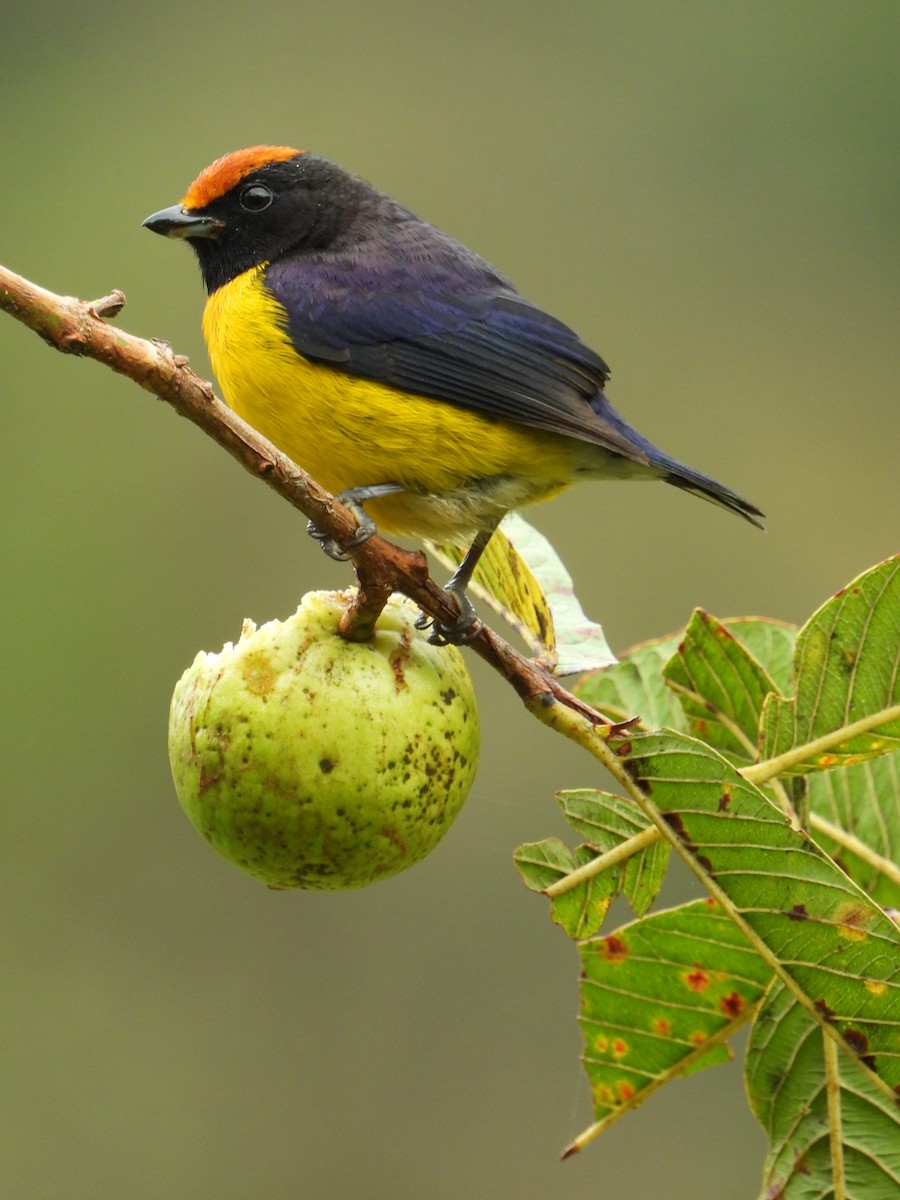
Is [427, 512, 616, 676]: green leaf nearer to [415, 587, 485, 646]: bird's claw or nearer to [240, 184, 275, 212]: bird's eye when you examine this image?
[415, 587, 485, 646]: bird's claw

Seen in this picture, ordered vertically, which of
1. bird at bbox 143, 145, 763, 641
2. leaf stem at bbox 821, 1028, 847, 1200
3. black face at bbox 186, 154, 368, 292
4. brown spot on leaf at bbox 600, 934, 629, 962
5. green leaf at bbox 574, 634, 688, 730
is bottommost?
leaf stem at bbox 821, 1028, 847, 1200

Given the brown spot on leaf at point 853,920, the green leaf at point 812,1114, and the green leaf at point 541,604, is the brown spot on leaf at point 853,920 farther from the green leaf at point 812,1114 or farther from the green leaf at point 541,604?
the green leaf at point 541,604

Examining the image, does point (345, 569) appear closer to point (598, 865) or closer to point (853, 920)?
point (598, 865)

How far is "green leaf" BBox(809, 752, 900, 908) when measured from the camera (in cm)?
219

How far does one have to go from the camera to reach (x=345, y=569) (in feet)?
24.7

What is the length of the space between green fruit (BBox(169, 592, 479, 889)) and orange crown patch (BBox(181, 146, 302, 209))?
53.5 inches

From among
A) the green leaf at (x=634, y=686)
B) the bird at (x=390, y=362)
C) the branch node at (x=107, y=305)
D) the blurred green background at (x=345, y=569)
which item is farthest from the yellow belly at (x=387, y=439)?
the blurred green background at (x=345, y=569)

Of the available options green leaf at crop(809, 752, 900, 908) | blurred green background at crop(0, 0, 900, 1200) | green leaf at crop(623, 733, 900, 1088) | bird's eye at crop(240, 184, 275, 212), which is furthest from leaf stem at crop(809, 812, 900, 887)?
blurred green background at crop(0, 0, 900, 1200)

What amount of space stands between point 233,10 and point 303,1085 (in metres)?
7.66

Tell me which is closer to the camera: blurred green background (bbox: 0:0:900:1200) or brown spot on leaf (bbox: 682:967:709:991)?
brown spot on leaf (bbox: 682:967:709:991)

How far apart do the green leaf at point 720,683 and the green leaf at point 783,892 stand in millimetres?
345

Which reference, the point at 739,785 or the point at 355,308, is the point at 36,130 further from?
the point at 739,785

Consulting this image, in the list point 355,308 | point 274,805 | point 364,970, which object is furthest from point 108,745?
point 274,805

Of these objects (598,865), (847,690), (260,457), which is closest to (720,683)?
(847,690)
